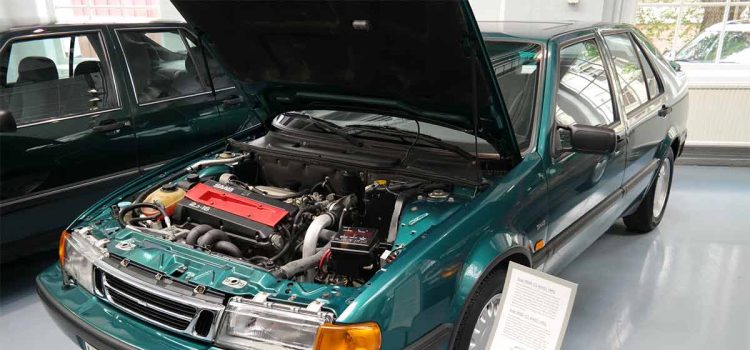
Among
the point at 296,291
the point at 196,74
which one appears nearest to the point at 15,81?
the point at 196,74

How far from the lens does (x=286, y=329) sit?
155 cm

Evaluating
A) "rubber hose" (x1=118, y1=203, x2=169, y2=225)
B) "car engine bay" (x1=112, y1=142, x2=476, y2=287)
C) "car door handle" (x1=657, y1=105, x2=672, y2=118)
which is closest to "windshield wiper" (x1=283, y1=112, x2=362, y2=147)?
"car engine bay" (x1=112, y1=142, x2=476, y2=287)

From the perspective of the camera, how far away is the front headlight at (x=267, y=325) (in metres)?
1.52

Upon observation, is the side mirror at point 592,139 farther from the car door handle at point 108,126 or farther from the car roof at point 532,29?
the car door handle at point 108,126

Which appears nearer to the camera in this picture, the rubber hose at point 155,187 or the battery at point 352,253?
the battery at point 352,253

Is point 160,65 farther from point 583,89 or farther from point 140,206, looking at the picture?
point 583,89

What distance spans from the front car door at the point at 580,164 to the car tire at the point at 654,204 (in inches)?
31.6

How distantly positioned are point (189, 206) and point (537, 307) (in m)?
1.40

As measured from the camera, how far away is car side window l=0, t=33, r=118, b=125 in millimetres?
3076

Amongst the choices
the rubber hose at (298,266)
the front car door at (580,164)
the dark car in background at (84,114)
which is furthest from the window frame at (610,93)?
the dark car in background at (84,114)

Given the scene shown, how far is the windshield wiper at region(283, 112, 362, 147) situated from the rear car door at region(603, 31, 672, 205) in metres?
1.48

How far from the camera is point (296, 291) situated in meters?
1.63

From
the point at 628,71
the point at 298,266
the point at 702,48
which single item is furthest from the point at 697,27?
the point at 298,266

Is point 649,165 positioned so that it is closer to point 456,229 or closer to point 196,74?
point 456,229
